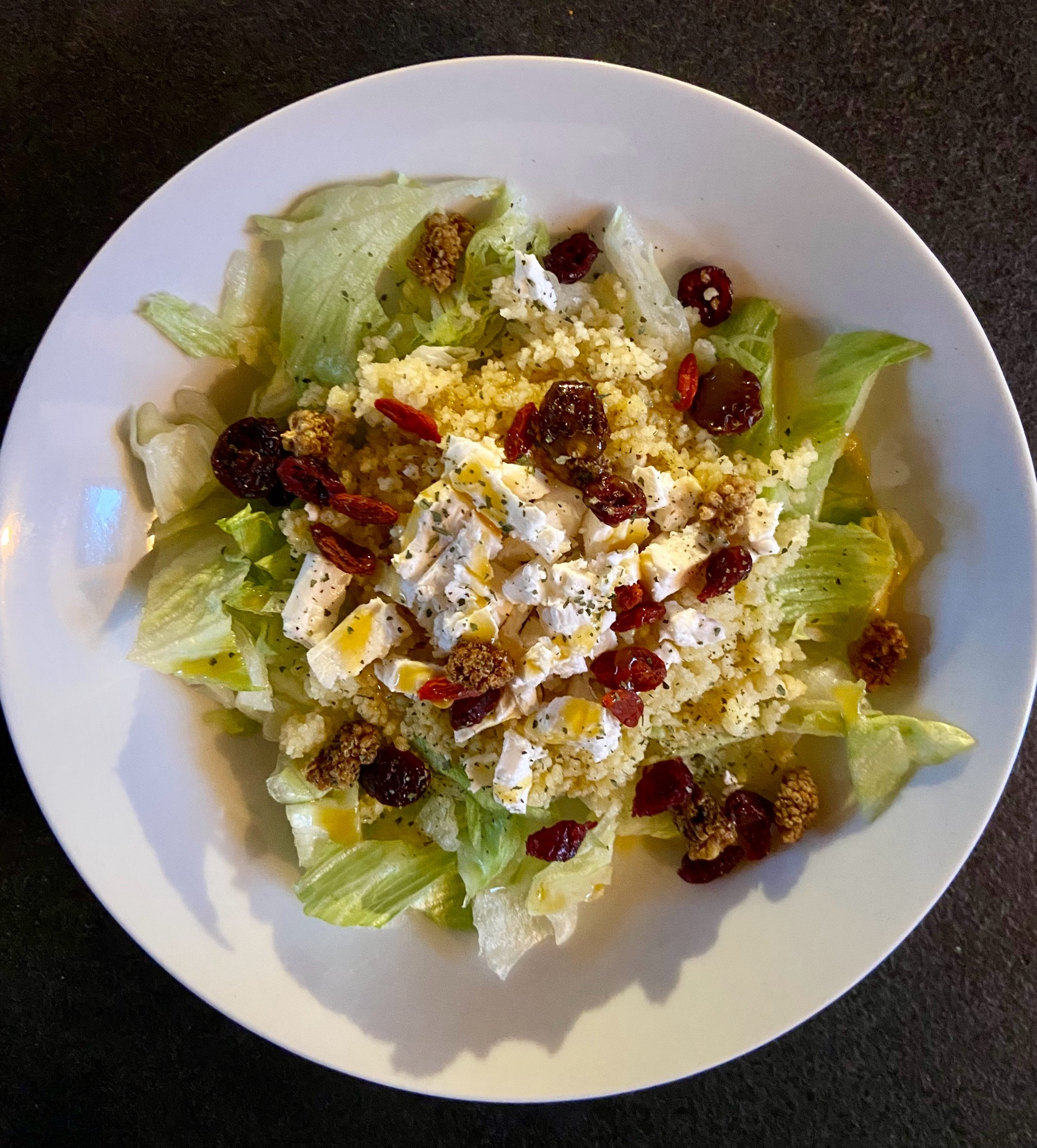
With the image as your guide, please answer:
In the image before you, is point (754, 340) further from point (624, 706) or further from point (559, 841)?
point (559, 841)

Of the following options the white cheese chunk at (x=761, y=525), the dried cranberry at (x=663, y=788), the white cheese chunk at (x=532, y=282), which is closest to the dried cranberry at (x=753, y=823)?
the dried cranberry at (x=663, y=788)

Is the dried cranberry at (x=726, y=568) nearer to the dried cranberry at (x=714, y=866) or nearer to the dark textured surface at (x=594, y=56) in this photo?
the dried cranberry at (x=714, y=866)

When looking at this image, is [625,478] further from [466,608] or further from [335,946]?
[335,946]

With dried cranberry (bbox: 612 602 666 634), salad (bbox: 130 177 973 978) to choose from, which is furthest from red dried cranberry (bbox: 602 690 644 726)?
dried cranberry (bbox: 612 602 666 634)

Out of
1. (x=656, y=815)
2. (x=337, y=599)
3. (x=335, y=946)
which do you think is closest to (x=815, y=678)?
(x=656, y=815)

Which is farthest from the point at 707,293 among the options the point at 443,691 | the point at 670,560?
the point at 443,691

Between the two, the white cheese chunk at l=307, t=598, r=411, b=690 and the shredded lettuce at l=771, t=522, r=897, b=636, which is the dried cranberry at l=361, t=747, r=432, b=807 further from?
the shredded lettuce at l=771, t=522, r=897, b=636

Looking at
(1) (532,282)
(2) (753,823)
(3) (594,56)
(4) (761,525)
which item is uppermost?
(3) (594,56)
